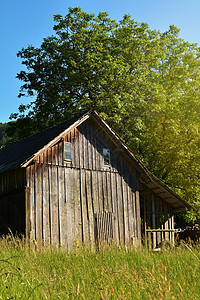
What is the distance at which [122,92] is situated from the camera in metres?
26.2

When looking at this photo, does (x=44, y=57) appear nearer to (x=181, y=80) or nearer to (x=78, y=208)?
(x=181, y=80)

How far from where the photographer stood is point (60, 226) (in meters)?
15.7

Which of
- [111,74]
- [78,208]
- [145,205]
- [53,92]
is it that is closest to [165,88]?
[111,74]

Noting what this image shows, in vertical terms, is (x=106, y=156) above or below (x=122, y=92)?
below

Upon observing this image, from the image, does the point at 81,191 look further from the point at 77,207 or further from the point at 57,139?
the point at 57,139

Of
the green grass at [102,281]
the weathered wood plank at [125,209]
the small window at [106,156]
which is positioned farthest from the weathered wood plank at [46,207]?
the green grass at [102,281]

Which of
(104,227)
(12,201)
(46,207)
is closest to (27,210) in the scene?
(46,207)

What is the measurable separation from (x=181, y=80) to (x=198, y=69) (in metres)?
2.89

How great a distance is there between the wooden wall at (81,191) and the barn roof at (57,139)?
38cm

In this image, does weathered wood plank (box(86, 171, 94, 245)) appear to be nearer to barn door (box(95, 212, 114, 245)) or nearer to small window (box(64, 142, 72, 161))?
barn door (box(95, 212, 114, 245))

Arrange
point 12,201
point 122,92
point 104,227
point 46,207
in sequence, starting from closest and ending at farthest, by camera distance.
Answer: point 46,207, point 12,201, point 104,227, point 122,92

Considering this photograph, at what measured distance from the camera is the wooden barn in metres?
15.1

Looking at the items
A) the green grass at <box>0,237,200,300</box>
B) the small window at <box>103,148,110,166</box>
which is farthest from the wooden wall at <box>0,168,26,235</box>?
the green grass at <box>0,237,200,300</box>

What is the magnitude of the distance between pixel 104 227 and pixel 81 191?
7.21 feet
